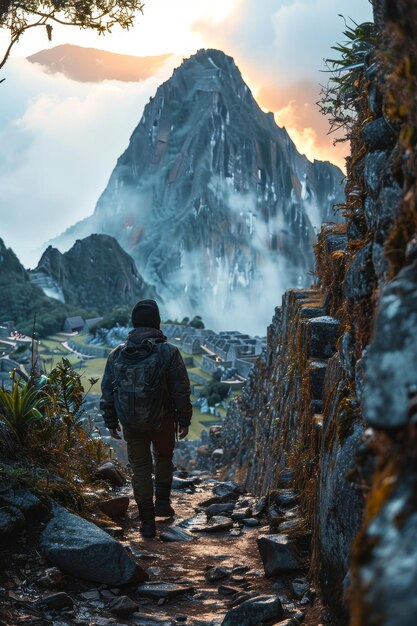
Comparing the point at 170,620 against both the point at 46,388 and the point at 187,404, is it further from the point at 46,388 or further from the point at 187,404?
the point at 46,388

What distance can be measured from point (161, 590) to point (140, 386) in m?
1.75

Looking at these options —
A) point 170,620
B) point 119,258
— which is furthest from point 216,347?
point 170,620

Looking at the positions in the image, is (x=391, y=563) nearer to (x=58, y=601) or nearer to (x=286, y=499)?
(x=58, y=601)

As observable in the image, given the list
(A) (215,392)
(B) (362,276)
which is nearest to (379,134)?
(B) (362,276)

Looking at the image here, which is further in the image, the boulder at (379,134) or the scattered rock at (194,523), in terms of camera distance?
the scattered rock at (194,523)

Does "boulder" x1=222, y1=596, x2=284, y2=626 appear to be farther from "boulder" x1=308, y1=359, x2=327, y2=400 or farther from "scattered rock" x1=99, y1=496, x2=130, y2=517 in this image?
"boulder" x1=308, y1=359, x2=327, y2=400

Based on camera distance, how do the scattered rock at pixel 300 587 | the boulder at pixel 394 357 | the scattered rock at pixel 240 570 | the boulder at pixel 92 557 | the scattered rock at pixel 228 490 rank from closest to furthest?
the boulder at pixel 394 357 → the scattered rock at pixel 300 587 → the boulder at pixel 92 557 → the scattered rock at pixel 240 570 → the scattered rock at pixel 228 490

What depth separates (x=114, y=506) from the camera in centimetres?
717

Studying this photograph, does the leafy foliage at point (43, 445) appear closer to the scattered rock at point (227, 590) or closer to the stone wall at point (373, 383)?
the scattered rock at point (227, 590)

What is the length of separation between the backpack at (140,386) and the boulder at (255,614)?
228 cm

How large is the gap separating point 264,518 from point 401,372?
233 inches

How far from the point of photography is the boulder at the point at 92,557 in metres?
5.05

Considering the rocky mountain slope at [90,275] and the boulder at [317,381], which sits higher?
the rocky mountain slope at [90,275]

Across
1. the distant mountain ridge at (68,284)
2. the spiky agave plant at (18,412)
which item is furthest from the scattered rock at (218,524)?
the distant mountain ridge at (68,284)
